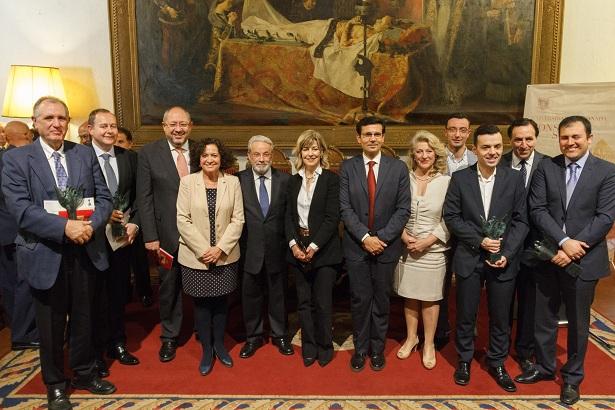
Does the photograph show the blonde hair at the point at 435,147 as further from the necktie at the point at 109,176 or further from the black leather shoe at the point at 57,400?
the black leather shoe at the point at 57,400

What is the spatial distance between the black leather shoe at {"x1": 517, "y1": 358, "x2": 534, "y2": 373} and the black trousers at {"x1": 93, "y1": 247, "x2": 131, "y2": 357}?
3.01 metres

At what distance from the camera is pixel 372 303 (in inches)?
133

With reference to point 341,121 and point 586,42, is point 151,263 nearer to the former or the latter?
point 341,121

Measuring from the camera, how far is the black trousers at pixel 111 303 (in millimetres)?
3264

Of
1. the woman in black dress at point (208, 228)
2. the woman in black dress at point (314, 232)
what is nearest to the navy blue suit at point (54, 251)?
the woman in black dress at point (208, 228)

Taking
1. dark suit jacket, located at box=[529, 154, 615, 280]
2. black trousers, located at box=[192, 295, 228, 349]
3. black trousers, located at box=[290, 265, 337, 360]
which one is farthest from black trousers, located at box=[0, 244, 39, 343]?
dark suit jacket, located at box=[529, 154, 615, 280]

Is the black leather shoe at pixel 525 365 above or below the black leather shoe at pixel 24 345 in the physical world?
above

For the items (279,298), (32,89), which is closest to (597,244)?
(279,298)

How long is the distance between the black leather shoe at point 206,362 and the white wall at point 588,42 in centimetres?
545

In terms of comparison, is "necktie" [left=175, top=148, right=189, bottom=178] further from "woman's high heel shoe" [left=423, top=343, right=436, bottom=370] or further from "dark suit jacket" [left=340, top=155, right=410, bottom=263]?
"woman's high heel shoe" [left=423, top=343, right=436, bottom=370]

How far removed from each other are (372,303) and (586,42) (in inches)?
189

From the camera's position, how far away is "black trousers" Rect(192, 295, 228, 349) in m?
3.33

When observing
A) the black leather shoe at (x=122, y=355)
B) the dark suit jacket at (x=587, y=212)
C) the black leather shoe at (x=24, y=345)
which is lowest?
the black leather shoe at (x=24, y=345)

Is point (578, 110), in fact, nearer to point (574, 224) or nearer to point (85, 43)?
point (574, 224)
